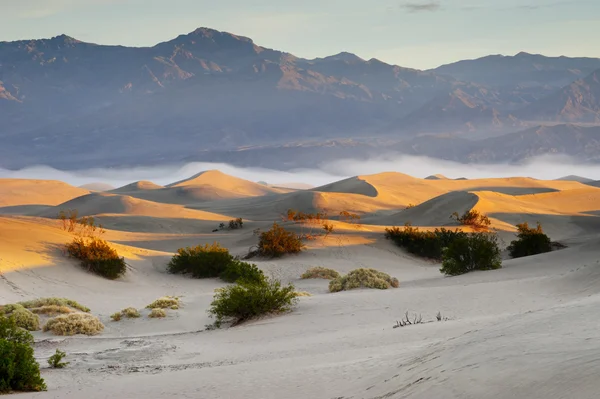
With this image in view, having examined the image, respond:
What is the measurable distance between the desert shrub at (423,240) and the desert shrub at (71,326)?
70.0 ft

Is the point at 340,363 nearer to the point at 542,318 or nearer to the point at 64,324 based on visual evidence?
the point at 542,318

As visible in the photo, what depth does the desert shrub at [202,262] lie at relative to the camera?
95.0ft

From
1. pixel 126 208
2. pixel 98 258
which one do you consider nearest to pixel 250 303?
pixel 98 258

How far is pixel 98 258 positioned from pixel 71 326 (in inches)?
380

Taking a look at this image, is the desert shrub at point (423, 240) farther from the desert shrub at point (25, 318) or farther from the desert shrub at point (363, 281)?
the desert shrub at point (25, 318)

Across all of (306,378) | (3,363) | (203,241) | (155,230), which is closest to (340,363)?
(306,378)

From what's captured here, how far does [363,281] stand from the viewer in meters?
21.9

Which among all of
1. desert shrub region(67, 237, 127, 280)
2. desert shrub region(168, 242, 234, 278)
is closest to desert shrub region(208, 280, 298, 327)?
desert shrub region(67, 237, 127, 280)

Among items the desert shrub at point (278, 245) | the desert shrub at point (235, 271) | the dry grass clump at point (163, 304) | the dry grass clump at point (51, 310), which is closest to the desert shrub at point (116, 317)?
the dry grass clump at point (51, 310)

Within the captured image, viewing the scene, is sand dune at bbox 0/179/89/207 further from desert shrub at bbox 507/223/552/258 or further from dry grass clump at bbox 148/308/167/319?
dry grass clump at bbox 148/308/167/319

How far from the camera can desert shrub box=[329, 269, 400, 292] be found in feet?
71.6

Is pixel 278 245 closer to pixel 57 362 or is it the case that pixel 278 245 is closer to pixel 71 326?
pixel 71 326

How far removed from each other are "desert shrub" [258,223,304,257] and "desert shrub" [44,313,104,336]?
1649cm

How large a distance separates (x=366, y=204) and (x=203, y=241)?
103 ft
